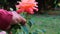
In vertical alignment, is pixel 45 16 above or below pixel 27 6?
below

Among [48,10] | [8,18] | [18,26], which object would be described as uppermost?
[8,18]

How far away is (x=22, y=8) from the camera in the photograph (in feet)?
6.25

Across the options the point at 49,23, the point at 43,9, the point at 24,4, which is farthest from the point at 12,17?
the point at 43,9

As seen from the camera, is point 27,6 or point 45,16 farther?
point 45,16

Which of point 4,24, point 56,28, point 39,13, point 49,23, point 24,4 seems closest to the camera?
point 4,24

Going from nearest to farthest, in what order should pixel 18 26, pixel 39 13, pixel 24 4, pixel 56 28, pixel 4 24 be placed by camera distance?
pixel 4 24 < pixel 18 26 < pixel 24 4 < pixel 56 28 < pixel 39 13

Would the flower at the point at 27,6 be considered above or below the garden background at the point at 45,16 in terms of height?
above

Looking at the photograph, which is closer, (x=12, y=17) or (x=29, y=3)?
(x=12, y=17)

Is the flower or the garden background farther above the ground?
the flower

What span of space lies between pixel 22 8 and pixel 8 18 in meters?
0.48

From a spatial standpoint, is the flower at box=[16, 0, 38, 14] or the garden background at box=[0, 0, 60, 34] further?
the garden background at box=[0, 0, 60, 34]

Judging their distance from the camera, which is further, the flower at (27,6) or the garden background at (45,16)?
the garden background at (45,16)

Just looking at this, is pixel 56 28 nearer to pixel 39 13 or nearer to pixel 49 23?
pixel 49 23

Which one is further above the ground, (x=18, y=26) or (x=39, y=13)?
(x=18, y=26)
